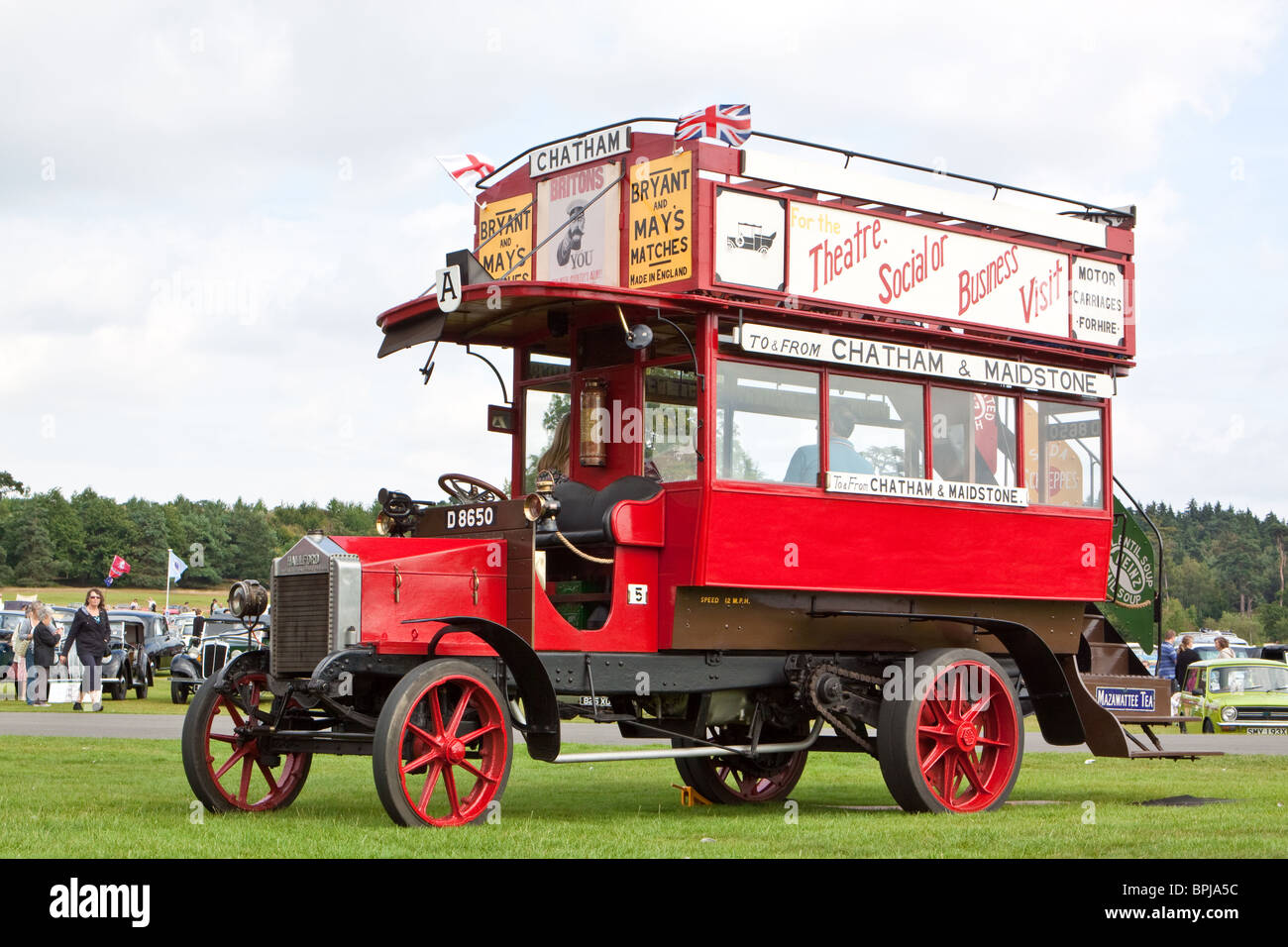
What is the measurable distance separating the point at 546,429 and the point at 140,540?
80.5 m

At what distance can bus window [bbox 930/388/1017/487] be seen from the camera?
11.9 m

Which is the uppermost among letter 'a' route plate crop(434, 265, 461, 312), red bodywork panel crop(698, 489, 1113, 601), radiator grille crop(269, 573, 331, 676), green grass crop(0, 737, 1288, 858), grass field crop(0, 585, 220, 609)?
letter 'a' route plate crop(434, 265, 461, 312)

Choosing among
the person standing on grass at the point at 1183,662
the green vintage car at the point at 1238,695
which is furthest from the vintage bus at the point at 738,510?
the person standing on grass at the point at 1183,662

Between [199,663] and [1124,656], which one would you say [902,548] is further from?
[199,663]

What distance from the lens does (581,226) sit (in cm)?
1170

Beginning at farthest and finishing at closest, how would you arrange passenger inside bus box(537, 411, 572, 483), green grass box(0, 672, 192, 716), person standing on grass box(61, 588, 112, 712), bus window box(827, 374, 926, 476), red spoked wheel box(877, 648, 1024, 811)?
green grass box(0, 672, 192, 716) < person standing on grass box(61, 588, 112, 712) < passenger inside bus box(537, 411, 572, 483) < bus window box(827, 374, 926, 476) < red spoked wheel box(877, 648, 1024, 811)

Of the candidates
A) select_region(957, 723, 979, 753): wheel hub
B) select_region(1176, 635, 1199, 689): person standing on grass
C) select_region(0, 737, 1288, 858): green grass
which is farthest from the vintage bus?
select_region(1176, 635, 1199, 689): person standing on grass

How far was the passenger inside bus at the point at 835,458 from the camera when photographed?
11102 millimetres

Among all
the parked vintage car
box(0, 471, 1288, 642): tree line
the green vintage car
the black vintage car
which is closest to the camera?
the green vintage car

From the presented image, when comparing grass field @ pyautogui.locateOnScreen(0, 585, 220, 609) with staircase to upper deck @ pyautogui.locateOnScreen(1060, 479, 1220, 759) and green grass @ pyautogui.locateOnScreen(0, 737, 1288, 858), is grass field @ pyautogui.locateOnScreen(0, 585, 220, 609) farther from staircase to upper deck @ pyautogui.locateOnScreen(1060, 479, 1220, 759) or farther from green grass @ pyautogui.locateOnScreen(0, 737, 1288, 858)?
staircase to upper deck @ pyautogui.locateOnScreen(1060, 479, 1220, 759)

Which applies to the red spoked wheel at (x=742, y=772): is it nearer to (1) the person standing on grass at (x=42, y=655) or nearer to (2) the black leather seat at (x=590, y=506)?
(2) the black leather seat at (x=590, y=506)

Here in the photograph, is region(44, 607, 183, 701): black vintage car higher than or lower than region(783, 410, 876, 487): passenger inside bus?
lower

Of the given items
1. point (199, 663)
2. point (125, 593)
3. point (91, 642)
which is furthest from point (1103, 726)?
point (125, 593)

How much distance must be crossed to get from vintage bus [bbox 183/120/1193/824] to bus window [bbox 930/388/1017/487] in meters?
0.02
